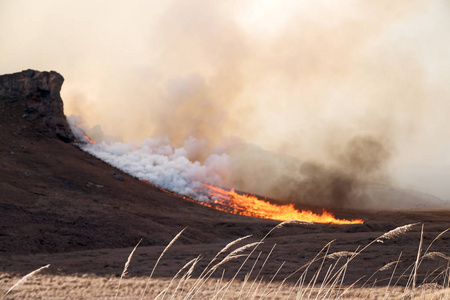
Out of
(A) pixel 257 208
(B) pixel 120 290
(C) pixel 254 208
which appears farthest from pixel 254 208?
(B) pixel 120 290

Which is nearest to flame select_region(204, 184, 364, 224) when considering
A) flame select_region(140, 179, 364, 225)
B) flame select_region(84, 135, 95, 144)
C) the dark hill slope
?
flame select_region(140, 179, 364, 225)

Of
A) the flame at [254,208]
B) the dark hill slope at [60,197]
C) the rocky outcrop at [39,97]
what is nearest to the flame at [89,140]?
the rocky outcrop at [39,97]

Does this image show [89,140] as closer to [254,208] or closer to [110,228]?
[254,208]

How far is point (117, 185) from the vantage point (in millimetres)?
41062

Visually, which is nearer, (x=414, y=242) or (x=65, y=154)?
(x=414, y=242)

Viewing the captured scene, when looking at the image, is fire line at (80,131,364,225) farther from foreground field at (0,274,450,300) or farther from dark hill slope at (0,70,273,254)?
foreground field at (0,274,450,300)

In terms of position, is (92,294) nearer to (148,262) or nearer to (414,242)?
Answer: (148,262)

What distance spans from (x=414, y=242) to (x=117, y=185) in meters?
→ 29.8

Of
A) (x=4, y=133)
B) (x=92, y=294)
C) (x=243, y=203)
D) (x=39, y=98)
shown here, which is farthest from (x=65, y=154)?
(x=92, y=294)

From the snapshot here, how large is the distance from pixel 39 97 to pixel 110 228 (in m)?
36.0

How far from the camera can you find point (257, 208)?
155ft

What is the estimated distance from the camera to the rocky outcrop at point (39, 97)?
51.9 m

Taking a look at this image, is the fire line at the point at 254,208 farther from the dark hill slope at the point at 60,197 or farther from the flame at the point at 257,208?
the dark hill slope at the point at 60,197

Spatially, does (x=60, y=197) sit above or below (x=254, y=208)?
below
